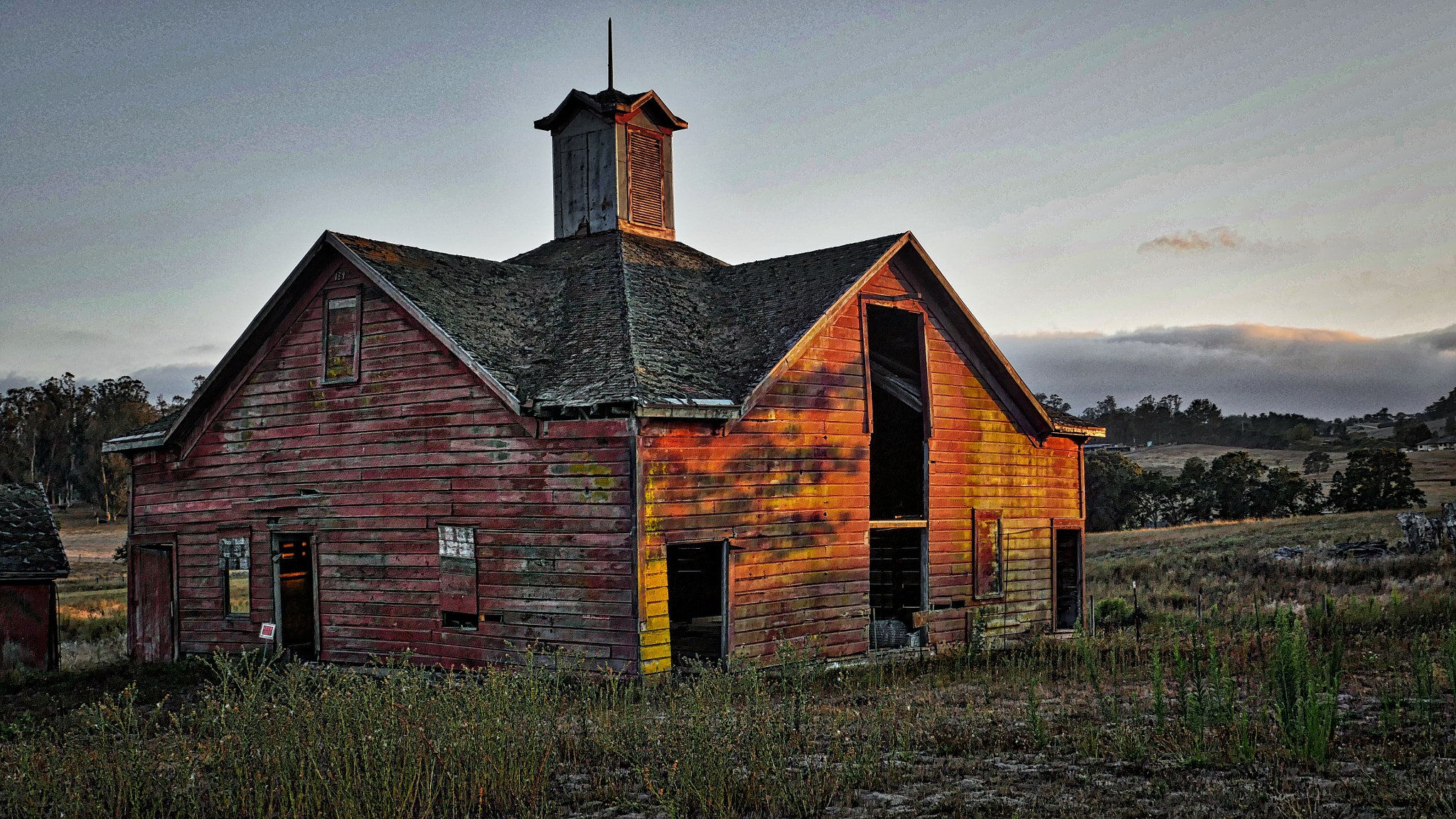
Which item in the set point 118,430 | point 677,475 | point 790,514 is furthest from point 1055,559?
point 118,430

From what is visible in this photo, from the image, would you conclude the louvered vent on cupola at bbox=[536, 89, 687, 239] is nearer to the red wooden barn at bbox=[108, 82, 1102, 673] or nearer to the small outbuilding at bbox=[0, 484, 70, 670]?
the red wooden barn at bbox=[108, 82, 1102, 673]

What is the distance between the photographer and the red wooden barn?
1473 centimetres

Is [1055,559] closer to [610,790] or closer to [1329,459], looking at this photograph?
[610,790]

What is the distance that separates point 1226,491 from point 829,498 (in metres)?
→ 58.0

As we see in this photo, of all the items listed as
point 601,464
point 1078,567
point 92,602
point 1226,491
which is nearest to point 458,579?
point 601,464

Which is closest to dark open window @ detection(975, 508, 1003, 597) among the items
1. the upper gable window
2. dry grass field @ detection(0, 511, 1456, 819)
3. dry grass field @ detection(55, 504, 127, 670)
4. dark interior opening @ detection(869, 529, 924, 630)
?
dark interior opening @ detection(869, 529, 924, 630)

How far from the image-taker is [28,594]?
69.6 feet

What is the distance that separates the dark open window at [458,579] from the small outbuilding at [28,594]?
31.7 ft

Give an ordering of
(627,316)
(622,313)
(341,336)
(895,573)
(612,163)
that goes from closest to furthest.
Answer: (627,316) < (622,313) < (341,336) < (895,573) < (612,163)

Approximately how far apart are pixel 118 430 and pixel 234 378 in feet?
256

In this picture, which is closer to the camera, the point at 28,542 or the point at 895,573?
the point at 895,573

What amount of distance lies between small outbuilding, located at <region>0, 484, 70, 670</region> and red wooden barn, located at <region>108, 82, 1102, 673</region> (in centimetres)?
232

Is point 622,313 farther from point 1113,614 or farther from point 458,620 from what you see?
point 1113,614

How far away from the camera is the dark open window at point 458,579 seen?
1556 centimetres
